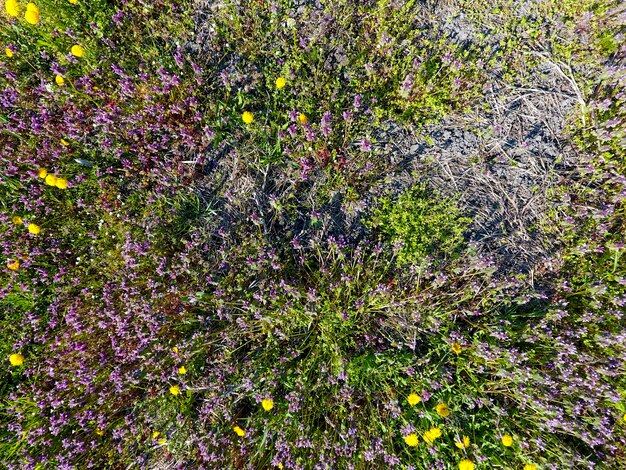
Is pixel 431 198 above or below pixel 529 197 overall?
below

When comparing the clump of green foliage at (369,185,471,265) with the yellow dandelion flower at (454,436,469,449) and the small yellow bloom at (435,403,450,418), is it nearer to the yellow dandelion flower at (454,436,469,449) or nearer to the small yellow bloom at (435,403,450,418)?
the small yellow bloom at (435,403,450,418)

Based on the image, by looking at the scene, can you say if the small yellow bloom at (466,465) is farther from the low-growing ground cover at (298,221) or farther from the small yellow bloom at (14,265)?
the small yellow bloom at (14,265)

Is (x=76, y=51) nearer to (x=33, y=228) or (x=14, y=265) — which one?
(x=33, y=228)

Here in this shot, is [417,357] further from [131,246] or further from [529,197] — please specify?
[131,246]

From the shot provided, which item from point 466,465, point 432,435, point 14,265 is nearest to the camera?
point 466,465

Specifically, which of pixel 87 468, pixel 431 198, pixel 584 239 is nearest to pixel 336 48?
pixel 431 198

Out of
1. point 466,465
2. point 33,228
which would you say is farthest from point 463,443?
point 33,228

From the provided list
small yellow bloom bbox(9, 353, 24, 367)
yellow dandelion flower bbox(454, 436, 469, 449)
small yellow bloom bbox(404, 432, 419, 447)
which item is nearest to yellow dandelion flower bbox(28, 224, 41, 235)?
small yellow bloom bbox(9, 353, 24, 367)

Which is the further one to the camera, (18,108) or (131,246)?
(18,108)

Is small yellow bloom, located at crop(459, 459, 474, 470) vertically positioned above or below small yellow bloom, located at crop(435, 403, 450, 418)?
below
